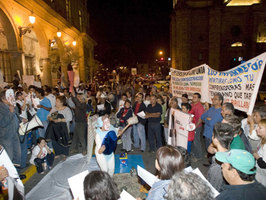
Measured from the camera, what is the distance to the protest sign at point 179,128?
5.01 m

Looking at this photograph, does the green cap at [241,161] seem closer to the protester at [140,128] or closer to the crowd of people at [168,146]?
the crowd of people at [168,146]

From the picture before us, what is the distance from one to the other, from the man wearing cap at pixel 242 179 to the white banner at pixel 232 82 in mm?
2902

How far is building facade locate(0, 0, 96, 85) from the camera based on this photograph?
1084cm

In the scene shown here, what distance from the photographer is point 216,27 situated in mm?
30375

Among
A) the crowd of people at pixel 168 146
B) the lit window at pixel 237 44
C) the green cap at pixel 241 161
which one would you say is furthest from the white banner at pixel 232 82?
the lit window at pixel 237 44

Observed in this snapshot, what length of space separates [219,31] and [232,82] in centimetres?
2952

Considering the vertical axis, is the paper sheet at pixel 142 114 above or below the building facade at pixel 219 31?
below

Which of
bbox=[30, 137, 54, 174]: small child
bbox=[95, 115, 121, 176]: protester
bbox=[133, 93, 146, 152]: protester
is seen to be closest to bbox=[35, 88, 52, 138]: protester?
bbox=[30, 137, 54, 174]: small child

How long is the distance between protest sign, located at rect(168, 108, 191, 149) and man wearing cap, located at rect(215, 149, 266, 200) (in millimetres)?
2911

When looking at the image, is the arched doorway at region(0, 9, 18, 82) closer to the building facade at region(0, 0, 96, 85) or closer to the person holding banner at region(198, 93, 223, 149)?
the building facade at region(0, 0, 96, 85)

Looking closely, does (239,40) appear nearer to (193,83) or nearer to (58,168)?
(193,83)

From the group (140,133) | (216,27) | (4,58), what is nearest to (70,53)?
(4,58)

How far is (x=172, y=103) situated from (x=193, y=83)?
1.31 metres

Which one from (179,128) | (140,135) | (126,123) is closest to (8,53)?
(126,123)
